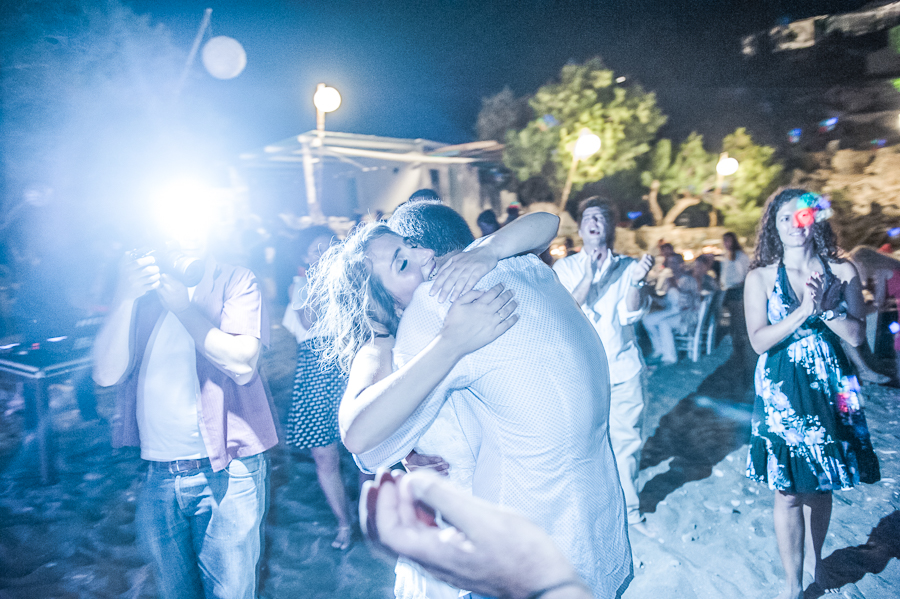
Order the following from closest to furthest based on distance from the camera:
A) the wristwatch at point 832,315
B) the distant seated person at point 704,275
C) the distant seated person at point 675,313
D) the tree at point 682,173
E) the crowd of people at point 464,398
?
the crowd of people at point 464,398 → the wristwatch at point 832,315 → the distant seated person at point 675,313 → the distant seated person at point 704,275 → the tree at point 682,173

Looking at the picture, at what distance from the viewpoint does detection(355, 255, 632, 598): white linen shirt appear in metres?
1.06

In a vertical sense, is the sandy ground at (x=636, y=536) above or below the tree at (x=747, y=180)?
below

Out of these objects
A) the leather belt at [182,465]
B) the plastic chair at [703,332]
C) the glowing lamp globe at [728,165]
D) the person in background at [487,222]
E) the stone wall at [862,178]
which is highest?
the glowing lamp globe at [728,165]

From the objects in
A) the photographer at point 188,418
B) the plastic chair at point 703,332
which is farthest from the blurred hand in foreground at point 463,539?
the plastic chair at point 703,332

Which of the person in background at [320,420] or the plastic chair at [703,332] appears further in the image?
the plastic chair at [703,332]

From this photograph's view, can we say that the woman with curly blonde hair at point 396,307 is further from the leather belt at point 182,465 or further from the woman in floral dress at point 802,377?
the woman in floral dress at point 802,377

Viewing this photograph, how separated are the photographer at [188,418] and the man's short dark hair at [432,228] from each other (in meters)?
0.87

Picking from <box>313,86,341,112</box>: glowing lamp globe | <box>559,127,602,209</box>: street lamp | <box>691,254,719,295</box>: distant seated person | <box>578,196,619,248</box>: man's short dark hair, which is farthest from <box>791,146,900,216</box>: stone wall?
<box>578,196,619,248</box>: man's short dark hair

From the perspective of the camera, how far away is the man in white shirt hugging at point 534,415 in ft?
3.48

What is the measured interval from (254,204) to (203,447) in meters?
18.1

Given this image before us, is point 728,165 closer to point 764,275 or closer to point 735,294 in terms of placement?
point 735,294

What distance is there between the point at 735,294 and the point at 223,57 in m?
13.1

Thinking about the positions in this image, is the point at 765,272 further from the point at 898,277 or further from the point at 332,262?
the point at 898,277

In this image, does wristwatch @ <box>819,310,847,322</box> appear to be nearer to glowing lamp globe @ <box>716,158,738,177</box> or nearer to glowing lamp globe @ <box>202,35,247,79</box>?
glowing lamp globe @ <box>202,35,247,79</box>
